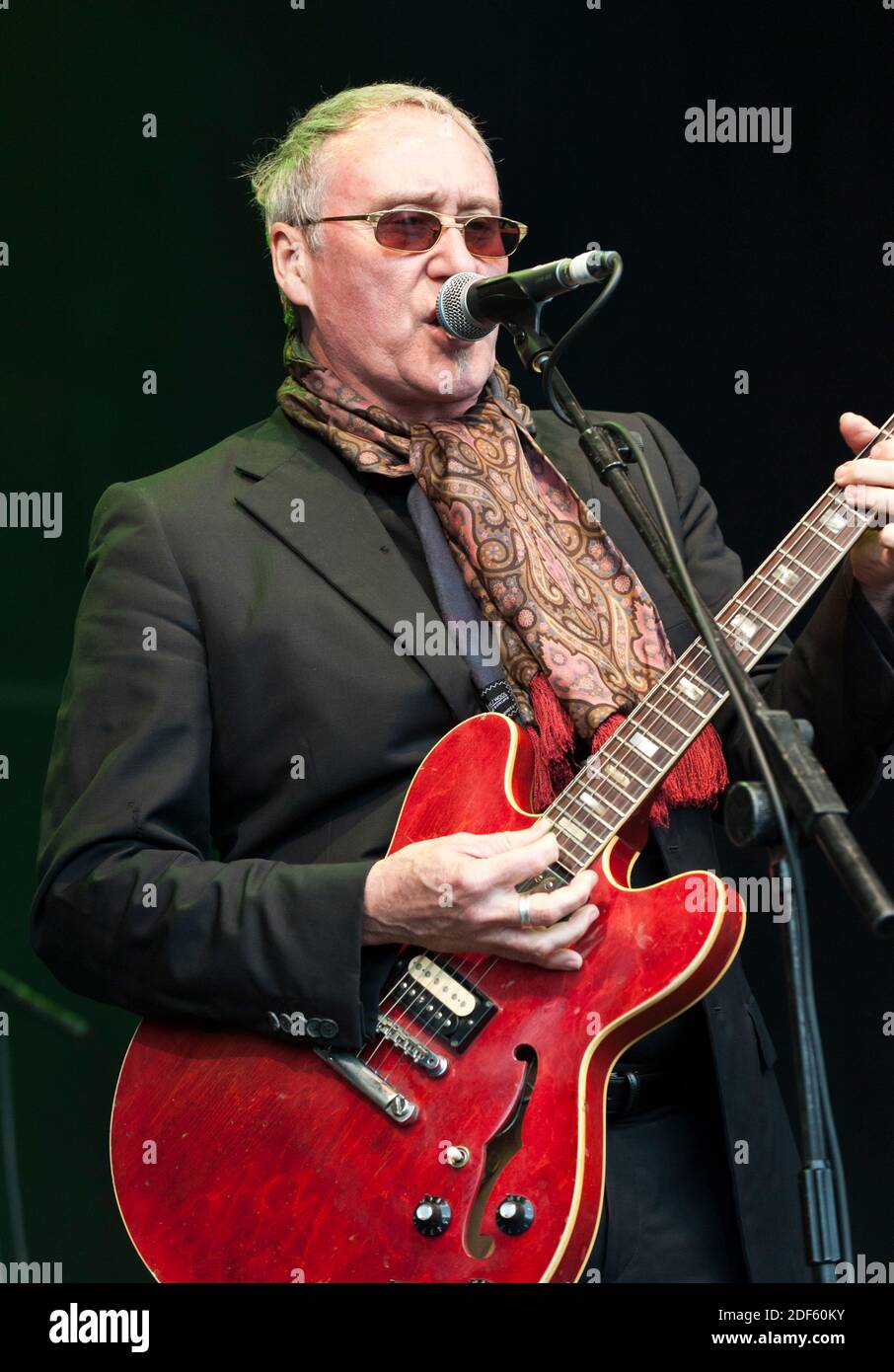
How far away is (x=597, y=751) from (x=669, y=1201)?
0.60m

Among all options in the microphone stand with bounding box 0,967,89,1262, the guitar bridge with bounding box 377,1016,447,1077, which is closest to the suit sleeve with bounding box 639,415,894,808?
the guitar bridge with bounding box 377,1016,447,1077

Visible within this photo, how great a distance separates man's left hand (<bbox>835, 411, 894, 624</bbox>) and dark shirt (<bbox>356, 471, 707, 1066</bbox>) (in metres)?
0.45

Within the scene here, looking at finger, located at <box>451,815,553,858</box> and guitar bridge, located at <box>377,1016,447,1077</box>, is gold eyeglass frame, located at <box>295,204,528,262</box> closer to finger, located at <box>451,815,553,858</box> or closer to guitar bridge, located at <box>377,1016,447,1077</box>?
finger, located at <box>451,815,553,858</box>

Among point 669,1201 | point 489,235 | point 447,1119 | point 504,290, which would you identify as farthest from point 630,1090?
point 489,235

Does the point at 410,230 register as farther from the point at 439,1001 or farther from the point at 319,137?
the point at 439,1001

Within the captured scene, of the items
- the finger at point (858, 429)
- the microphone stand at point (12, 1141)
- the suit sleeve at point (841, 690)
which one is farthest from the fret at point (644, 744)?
the microphone stand at point (12, 1141)

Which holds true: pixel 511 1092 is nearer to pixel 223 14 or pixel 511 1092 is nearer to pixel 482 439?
pixel 482 439

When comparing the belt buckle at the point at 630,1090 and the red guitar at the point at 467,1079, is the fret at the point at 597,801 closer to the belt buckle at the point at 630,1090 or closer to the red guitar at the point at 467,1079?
the red guitar at the point at 467,1079

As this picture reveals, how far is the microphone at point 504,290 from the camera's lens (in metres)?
1.86

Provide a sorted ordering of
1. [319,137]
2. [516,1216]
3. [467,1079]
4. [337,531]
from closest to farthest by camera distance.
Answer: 1. [516,1216]
2. [467,1079]
3. [337,531]
4. [319,137]

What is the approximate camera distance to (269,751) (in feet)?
7.43

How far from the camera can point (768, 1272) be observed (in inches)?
80.7

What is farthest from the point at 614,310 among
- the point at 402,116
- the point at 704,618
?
the point at 704,618

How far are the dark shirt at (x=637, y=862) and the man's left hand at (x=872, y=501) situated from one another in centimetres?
45
